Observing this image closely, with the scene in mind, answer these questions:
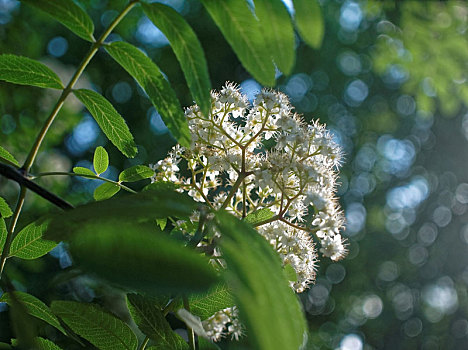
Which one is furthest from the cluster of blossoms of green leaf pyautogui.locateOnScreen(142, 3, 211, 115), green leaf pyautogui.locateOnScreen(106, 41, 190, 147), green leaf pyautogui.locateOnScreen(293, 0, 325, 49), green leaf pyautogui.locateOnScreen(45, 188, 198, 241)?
green leaf pyautogui.locateOnScreen(45, 188, 198, 241)

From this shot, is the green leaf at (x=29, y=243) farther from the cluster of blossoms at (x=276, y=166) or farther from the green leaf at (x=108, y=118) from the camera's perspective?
the cluster of blossoms at (x=276, y=166)

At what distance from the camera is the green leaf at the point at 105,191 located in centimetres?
139

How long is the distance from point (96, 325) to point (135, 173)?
1.74 feet

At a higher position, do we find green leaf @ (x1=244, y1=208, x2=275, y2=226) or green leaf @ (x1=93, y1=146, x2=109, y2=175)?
green leaf @ (x1=93, y1=146, x2=109, y2=175)

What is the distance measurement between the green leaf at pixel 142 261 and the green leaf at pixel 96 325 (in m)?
0.40

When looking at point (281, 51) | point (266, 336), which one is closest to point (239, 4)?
point (281, 51)

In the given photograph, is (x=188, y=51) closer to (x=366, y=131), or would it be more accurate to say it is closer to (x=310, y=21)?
(x=310, y=21)

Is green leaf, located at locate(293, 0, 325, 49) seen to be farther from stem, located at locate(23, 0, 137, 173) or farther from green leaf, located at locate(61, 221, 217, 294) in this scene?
green leaf, located at locate(61, 221, 217, 294)

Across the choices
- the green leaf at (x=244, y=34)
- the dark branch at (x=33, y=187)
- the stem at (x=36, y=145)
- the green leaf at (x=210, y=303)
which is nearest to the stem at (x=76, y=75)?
the stem at (x=36, y=145)

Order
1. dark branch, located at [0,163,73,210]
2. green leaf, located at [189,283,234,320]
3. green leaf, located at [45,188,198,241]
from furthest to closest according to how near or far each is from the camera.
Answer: green leaf, located at [189,283,234,320]
dark branch, located at [0,163,73,210]
green leaf, located at [45,188,198,241]

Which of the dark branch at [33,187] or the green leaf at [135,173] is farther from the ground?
the dark branch at [33,187]

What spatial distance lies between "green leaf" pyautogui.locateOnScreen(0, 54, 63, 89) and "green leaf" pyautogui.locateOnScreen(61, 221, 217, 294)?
27.5 inches

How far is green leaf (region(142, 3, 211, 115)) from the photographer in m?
1.01

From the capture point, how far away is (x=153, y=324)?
962 millimetres
